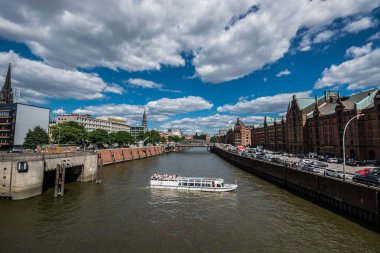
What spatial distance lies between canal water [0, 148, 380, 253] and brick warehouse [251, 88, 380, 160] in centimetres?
4517

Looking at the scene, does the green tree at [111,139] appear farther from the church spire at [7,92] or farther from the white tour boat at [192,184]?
the white tour boat at [192,184]

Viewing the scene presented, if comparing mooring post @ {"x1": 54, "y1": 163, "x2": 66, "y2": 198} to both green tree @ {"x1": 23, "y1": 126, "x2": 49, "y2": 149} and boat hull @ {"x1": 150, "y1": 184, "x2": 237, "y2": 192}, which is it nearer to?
boat hull @ {"x1": 150, "y1": 184, "x2": 237, "y2": 192}

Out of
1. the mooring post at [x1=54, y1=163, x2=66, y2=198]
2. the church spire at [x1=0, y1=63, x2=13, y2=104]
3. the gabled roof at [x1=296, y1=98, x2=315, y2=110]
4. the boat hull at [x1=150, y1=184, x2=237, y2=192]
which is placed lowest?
the boat hull at [x1=150, y1=184, x2=237, y2=192]

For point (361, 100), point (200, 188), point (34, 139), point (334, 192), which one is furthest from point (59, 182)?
point (361, 100)

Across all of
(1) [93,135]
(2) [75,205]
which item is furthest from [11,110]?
(2) [75,205]

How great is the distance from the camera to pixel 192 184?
1984 inches

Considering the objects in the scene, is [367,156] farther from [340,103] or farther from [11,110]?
[11,110]

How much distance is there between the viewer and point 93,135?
423ft

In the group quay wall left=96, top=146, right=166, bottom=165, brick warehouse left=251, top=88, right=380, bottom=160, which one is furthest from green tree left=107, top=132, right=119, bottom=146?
brick warehouse left=251, top=88, right=380, bottom=160

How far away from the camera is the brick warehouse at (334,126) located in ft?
230

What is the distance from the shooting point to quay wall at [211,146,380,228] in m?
28.8

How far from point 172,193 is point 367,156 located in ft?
204

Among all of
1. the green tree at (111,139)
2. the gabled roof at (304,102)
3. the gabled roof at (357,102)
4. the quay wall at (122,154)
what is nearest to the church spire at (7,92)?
the green tree at (111,139)

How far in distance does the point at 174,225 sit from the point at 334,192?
25016mm
